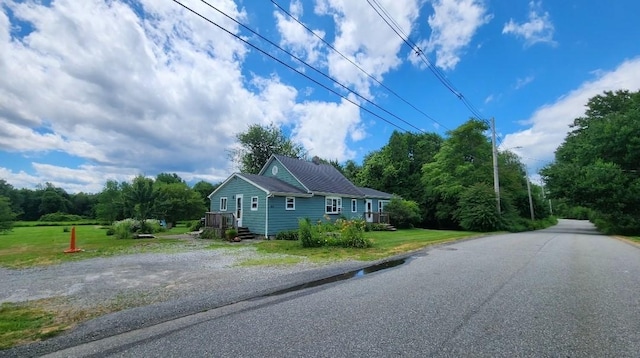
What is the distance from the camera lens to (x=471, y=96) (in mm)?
18109

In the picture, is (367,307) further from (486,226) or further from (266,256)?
(486,226)

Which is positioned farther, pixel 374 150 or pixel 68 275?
pixel 374 150

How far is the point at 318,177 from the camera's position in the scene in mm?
25125

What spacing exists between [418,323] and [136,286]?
18.7 ft

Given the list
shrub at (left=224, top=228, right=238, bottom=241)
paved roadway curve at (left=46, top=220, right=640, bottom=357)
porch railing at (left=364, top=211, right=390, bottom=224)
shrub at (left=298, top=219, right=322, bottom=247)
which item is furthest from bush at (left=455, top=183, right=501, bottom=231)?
paved roadway curve at (left=46, top=220, right=640, bottom=357)

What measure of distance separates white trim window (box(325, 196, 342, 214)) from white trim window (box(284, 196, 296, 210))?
331cm

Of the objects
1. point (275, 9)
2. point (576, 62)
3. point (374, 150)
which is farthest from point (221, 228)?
point (374, 150)

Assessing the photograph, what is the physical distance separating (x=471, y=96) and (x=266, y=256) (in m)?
14.5

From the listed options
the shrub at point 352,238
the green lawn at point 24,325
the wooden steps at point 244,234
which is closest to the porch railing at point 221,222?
the wooden steps at point 244,234

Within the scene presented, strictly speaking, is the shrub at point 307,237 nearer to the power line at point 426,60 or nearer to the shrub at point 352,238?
the shrub at point 352,238

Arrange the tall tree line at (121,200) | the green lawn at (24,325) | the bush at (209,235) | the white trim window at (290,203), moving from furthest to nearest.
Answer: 1. the tall tree line at (121,200)
2. the white trim window at (290,203)
3. the bush at (209,235)
4. the green lawn at (24,325)

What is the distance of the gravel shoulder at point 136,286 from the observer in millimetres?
4457

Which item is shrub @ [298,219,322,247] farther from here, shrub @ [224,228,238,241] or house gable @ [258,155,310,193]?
house gable @ [258,155,310,193]

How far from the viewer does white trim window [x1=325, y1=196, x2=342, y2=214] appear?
75.5 feet
